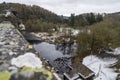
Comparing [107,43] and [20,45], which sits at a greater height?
[20,45]

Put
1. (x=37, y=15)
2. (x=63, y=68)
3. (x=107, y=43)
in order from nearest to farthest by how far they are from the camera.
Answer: (x=63, y=68)
(x=107, y=43)
(x=37, y=15)

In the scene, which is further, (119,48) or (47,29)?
(47,29)

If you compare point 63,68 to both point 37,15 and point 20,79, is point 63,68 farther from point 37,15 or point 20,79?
point 37,15

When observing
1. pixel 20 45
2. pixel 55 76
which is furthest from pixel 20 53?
pixel 55 76

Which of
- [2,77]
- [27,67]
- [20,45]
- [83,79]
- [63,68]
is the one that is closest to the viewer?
[2,77]

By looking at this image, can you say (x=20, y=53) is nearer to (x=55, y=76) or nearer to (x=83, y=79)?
(x=55, y=76)

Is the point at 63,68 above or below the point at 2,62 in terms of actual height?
below

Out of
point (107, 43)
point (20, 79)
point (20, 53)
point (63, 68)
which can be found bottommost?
point (63, 68)

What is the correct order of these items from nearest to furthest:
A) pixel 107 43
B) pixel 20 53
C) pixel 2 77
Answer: pixel 2 77 < pixel 20 53 < pixel 107 43

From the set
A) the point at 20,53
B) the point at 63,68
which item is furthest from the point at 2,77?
the point at 63,68

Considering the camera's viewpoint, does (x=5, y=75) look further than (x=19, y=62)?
No
